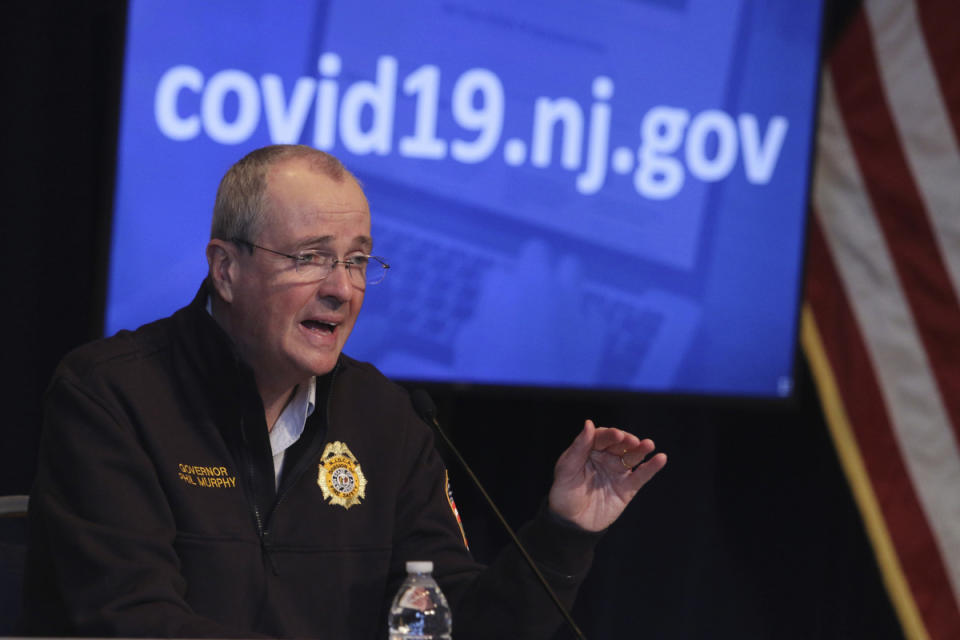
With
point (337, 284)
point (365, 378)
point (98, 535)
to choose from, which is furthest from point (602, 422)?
point (98, 535)

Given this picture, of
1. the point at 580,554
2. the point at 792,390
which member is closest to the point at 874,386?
the point at 792,390

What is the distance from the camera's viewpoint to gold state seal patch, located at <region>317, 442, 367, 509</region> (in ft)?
6.39

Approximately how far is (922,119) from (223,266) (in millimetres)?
2499

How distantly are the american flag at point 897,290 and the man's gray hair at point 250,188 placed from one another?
2.21 metres

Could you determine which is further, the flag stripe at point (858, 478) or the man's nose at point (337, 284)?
the flag stripe at point (858, 478)

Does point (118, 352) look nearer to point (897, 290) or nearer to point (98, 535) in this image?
point (98, 535)

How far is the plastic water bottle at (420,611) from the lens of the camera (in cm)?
183

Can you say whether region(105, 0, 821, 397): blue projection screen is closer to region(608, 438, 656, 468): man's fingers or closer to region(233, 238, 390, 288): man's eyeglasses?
region(233, 238, 390, 288): man's eyeglasses

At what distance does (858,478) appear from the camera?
11.9ft

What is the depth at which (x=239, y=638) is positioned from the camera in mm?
1522

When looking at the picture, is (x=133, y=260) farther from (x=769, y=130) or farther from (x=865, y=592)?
(x=865, y=592)

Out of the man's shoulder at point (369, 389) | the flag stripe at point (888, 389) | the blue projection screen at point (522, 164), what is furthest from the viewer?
the flag stripe at point (888, 389)

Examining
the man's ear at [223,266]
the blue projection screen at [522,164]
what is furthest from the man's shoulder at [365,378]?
the blue projection screen at [522,164]

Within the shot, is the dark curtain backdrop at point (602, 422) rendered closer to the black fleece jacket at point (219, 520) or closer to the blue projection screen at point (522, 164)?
the blue projection screen at point (522, 164)
